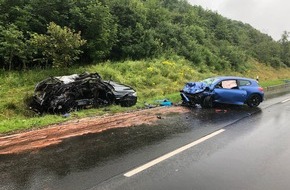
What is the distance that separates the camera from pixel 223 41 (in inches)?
1575

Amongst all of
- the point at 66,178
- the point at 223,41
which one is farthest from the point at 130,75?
the point at 223,41

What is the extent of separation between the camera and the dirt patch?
25.9 feet

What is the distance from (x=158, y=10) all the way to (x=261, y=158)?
25130 mm

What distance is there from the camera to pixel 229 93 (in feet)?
47.8

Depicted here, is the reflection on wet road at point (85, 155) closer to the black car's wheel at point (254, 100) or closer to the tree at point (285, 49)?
the black car's wheel at point (254, 100)

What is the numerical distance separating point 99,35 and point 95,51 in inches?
43.4

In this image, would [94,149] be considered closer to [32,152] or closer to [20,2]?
[32,152]

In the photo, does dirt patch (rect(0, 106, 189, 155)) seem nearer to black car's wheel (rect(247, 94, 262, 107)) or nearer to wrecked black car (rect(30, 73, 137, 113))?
wrecked black car (rect(30, 73, 137, 113))

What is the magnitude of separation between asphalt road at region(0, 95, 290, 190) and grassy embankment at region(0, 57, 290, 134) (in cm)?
314

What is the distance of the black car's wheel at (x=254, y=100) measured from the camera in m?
15.0

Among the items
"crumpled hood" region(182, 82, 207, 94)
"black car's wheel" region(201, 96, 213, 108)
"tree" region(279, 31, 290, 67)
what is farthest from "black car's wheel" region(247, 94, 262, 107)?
"tree" region(279, 31, 290, 67)

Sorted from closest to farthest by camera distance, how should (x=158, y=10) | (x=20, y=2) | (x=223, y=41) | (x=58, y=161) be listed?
1. (x=58, y=161)
2. (x=20, y=2)
3. (x=158, y=10)
4. (x=223, y=41)

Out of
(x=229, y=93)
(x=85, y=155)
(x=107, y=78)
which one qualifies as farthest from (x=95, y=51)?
(x=85, y=155)

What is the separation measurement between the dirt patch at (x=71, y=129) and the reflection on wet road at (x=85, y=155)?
440 millimetres
